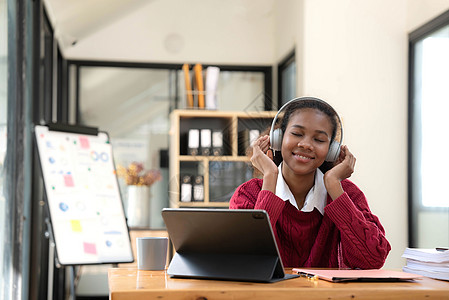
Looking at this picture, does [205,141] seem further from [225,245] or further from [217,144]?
[225,245]

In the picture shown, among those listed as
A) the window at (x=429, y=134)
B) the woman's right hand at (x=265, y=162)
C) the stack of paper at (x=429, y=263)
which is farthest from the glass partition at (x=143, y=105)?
the stack of paper at (x=429, y=263)

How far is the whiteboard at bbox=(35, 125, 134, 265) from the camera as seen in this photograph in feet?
10.7

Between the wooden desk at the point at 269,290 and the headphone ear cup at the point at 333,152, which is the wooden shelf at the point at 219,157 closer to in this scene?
the headphone ear cup at the point at 333,152

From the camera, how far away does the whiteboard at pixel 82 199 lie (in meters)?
3.27

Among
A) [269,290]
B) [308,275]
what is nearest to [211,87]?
[308,275]

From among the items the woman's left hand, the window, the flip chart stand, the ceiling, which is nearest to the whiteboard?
the flip chart stand

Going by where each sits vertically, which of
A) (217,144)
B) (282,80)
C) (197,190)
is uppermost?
(282,80)

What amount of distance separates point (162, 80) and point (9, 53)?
Answer: 8.97ft

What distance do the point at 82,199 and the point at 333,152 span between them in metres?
1.96

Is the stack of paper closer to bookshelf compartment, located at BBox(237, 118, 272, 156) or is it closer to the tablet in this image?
the tablet

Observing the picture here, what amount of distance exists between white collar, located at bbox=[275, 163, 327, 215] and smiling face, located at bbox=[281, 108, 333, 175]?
4 cm

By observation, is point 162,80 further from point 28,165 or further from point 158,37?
point 28,165

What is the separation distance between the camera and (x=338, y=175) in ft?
5.77

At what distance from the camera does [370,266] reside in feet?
5.48
